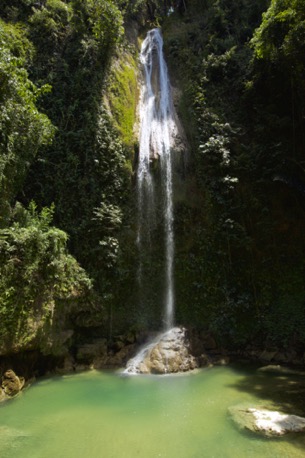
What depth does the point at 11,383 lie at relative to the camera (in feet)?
26.6

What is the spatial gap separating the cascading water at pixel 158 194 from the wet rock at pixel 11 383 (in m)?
3.35

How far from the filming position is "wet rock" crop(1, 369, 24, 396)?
7.94 metres

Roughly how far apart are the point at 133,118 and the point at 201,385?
41.4ft

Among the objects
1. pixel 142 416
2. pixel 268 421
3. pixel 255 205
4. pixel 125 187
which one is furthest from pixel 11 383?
pixel 255 205

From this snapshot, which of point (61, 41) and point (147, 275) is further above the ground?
point (61, 41)

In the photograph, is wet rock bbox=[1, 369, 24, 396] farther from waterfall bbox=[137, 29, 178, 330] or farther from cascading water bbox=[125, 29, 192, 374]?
waterfall bbox=[137, 29, 178, 330]

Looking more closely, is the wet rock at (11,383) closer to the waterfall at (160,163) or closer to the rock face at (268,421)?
the rock face at (268,421)

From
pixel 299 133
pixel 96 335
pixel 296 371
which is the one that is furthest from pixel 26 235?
pixel 299 133

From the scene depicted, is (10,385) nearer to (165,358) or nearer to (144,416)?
(144,416)

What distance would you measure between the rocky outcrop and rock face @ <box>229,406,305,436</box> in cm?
517

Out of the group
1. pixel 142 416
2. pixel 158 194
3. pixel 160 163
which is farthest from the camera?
pixel 160 163

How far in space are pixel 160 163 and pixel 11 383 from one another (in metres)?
10.5

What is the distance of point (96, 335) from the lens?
12.0 meters

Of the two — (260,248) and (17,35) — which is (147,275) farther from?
(17,35)
